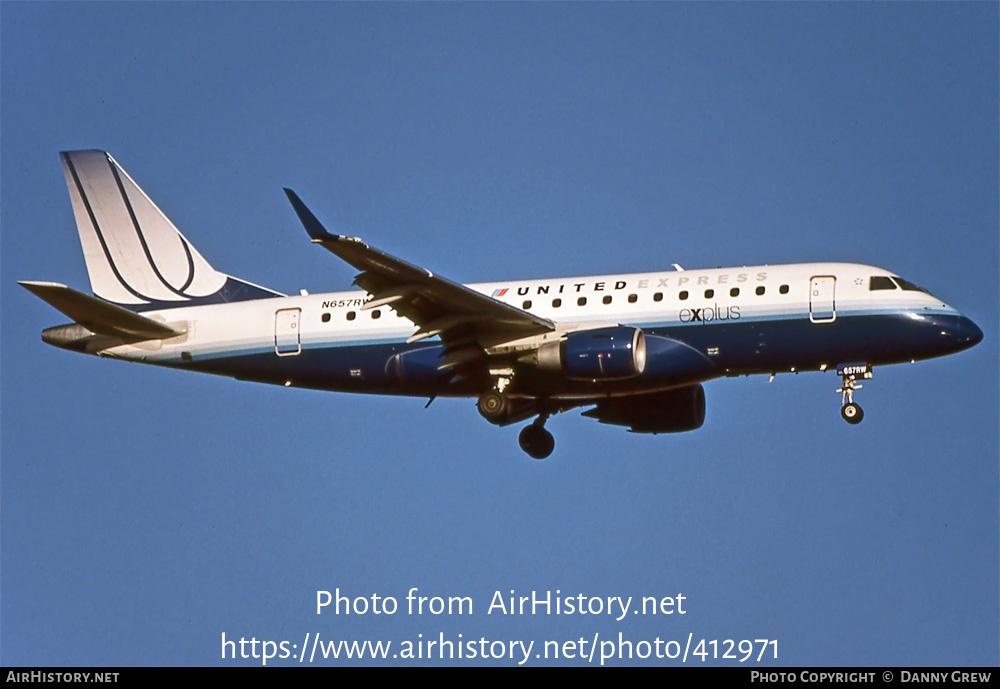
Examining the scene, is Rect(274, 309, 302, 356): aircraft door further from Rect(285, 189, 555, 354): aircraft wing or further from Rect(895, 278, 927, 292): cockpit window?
Rect(895, 278, 927, 292): cockpit window

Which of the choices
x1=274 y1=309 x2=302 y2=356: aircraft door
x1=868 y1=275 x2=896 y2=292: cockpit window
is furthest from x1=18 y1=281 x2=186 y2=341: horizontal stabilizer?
x1=868 y1=275 x2=896 y2=292: cockpit window

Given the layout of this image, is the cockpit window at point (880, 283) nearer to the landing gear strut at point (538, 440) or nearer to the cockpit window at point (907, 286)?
the cockpit window at point (907, 286)

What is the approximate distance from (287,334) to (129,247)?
694 cm

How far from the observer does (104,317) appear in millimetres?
44625

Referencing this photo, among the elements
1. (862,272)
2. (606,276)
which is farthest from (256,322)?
(862,272)

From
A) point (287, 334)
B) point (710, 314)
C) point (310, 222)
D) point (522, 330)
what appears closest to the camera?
point (310, 222)

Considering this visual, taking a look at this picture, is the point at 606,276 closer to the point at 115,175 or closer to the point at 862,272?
the point at 862,272

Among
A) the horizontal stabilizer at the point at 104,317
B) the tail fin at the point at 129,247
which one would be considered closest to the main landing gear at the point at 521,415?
the tail fin at the point at 129,247

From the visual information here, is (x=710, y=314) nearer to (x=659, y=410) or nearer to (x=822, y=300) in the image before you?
(x=822, y=300)

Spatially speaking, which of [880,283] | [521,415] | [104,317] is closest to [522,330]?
[521,415]

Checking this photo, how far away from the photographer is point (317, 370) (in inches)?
1762

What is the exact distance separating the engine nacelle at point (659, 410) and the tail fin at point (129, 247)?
35.0 ft

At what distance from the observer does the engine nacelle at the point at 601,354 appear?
4072cm

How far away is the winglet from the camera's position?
1457 inches
